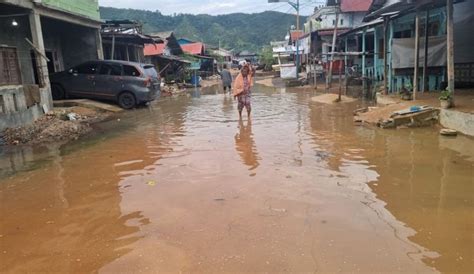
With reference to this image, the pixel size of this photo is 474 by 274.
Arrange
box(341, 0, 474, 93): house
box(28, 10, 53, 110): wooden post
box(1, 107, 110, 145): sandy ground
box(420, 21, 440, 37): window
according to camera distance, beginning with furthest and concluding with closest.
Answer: box(420, 21, 440, 37): window → box(28, 10, 53, 110): wooden post → box(341, 0, 474, 93): house → box(1, 107, 110, 145): sandy ground

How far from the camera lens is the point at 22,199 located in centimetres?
543

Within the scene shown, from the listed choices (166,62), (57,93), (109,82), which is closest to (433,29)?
(109,82)

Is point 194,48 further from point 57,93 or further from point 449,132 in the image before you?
point 449,132

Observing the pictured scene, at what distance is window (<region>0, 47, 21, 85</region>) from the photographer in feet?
37.6

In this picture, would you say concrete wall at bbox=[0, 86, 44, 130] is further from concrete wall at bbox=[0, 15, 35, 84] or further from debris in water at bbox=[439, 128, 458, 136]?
debris in water at bbox=[439, 128, 458, 136]

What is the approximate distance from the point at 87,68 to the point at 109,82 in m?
1.09

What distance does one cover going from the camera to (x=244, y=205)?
4.89m

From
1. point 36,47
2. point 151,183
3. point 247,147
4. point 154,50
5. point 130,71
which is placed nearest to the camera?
point 151,183

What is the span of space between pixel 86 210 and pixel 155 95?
11892 millimetres

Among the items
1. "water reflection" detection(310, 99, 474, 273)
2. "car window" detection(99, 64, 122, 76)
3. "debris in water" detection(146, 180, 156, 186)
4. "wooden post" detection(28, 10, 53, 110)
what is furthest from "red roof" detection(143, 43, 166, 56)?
"debris in water" detection(146, 180, 156, 186)

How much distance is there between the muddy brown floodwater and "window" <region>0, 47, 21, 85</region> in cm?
374

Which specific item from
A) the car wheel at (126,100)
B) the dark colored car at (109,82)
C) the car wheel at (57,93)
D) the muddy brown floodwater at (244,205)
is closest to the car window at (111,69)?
the dark colored car at (109,82)

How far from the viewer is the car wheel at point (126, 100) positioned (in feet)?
52.0

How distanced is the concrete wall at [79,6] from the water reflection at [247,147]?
27.7ft
